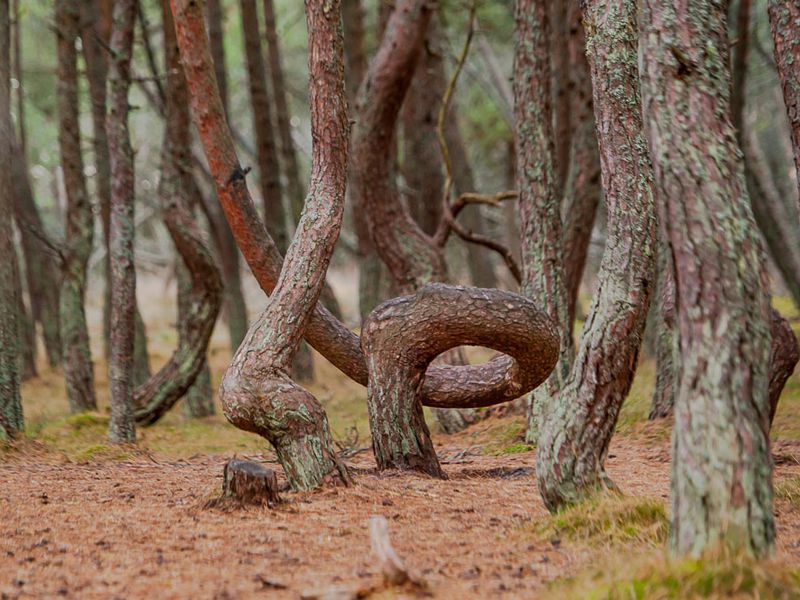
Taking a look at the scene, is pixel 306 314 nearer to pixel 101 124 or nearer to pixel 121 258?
pixel 121 258

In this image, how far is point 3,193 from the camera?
9273mm

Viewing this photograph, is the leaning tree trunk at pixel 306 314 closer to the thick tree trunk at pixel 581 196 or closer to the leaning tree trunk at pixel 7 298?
the leaning tree trunk at pixel 7 298

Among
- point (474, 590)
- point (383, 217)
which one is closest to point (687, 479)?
point (474, 590)

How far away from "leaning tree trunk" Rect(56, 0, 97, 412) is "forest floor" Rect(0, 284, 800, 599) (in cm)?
420

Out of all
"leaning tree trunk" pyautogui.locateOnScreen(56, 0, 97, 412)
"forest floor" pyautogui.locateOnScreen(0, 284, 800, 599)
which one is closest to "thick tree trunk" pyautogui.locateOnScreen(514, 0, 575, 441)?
"forest floor" pyautogui.locateOnScreen(0, 284, 800, 599)

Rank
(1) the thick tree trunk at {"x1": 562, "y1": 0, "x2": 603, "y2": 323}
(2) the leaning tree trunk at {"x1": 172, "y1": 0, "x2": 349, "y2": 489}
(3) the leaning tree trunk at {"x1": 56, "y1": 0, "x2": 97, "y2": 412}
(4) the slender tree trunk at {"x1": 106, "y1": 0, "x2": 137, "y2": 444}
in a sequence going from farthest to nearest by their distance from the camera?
(3) the leaning tree trunk at {"x1": 56, "y1": 0, "x2": 97, "y2": 412}, (1) the thick tree trunk at {"x1": 562, "y1": 0, "x2": 603, "y2": 323}, (4) the slender tree trunk at {"x1": 106, "y1": 0, "x2": 137, "y2": 444}, (2) the leaning tree trunk at {"x1": 172, "y1": 0, "x2": 349, "y2": 489}

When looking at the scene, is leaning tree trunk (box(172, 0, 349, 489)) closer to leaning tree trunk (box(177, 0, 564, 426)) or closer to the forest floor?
the forest floor

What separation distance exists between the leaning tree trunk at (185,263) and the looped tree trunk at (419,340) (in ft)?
16.4

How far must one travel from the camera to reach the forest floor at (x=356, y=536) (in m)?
3.88

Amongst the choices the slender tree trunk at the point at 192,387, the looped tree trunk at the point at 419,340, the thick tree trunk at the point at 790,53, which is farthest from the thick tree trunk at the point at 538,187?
the slender tree trunk at the point at 192,387

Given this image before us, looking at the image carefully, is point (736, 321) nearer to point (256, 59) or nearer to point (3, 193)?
point (3, 193)

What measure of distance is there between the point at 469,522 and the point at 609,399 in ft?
3.42

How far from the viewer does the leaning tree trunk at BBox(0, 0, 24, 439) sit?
888cm

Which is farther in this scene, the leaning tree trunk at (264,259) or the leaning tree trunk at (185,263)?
the leaning tree trunk at (185,263)
